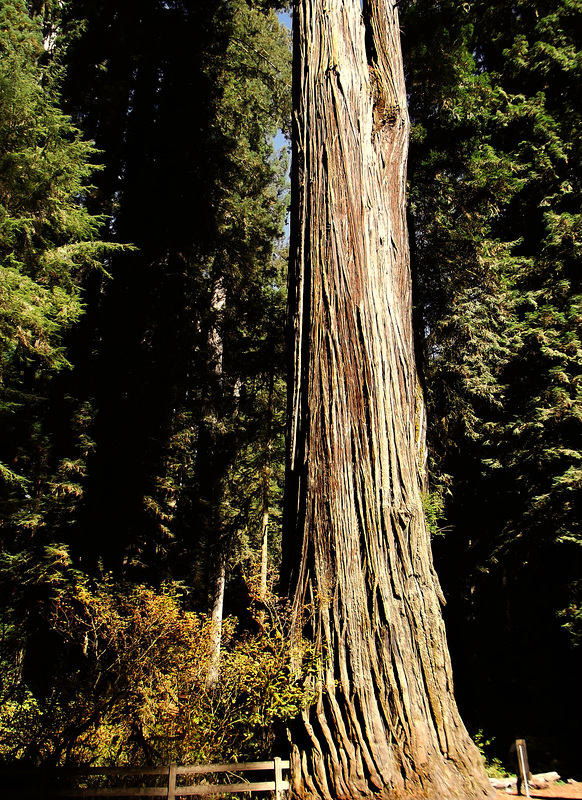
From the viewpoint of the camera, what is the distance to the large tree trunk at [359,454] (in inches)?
110

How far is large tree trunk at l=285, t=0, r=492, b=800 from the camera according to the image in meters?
2.80

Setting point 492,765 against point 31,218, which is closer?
point 31,218

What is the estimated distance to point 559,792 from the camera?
6352 mm

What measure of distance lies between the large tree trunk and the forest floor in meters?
4.12

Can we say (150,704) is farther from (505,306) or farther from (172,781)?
(505,306)

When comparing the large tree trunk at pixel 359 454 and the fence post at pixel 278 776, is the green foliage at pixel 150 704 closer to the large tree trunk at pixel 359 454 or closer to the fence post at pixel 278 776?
the fence post at pixel 278 776

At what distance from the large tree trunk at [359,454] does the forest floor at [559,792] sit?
4.12 m

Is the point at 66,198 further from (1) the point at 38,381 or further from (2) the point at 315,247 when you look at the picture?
(2) the point at 315,247

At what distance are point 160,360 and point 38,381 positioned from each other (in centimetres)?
195

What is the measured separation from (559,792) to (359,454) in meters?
6.06

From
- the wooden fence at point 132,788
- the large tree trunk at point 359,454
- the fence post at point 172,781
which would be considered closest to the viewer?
the large tree trunk at point 359,454

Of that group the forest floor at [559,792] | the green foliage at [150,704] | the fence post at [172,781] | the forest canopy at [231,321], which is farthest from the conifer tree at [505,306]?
the fence post at [172,781]

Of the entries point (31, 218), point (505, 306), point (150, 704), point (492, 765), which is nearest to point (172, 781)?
point (150, 704)

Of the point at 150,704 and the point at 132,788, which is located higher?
the point at 150,704
